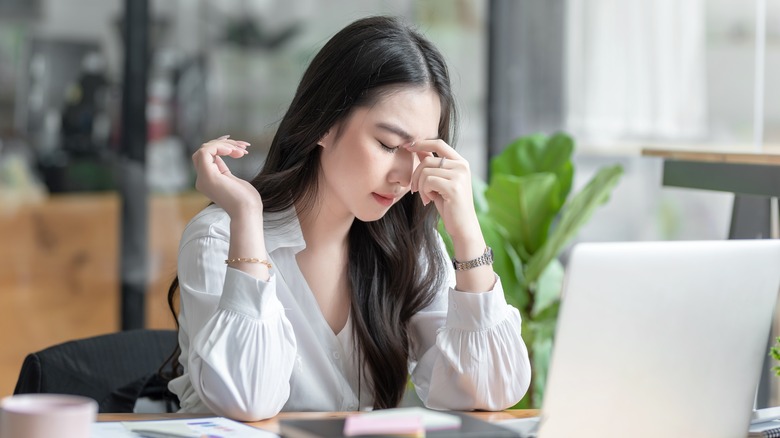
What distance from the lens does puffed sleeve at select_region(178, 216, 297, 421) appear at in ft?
4.83

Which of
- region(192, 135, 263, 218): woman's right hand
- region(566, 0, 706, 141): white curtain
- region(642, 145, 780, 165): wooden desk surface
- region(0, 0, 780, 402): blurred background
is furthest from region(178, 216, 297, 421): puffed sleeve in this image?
region(566, 0, 706, 141): white curtain

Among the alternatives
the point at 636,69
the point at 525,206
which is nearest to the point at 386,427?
the point at 525,206

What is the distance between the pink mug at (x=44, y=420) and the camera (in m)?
0.98

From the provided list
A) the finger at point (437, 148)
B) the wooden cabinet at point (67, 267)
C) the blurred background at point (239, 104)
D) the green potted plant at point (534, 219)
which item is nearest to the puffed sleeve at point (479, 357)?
the finger at point (437, 148)

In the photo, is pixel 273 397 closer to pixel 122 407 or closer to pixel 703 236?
pixel 122 407

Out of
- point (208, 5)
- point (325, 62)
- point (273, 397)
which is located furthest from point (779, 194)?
point (208, 5)

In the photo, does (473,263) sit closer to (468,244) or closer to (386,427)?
(468,244)

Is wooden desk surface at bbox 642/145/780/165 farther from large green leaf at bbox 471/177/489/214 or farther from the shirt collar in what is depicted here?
the shirt collar

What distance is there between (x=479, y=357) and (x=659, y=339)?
46 cm

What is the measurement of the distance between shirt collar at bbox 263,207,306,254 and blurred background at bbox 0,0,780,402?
165 centimetres

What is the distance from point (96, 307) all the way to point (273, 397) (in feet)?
7.34

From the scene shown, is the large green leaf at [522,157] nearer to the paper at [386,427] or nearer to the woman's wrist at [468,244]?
the woman's wrist at [468,244]

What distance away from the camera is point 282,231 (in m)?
1.79

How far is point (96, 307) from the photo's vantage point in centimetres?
358
